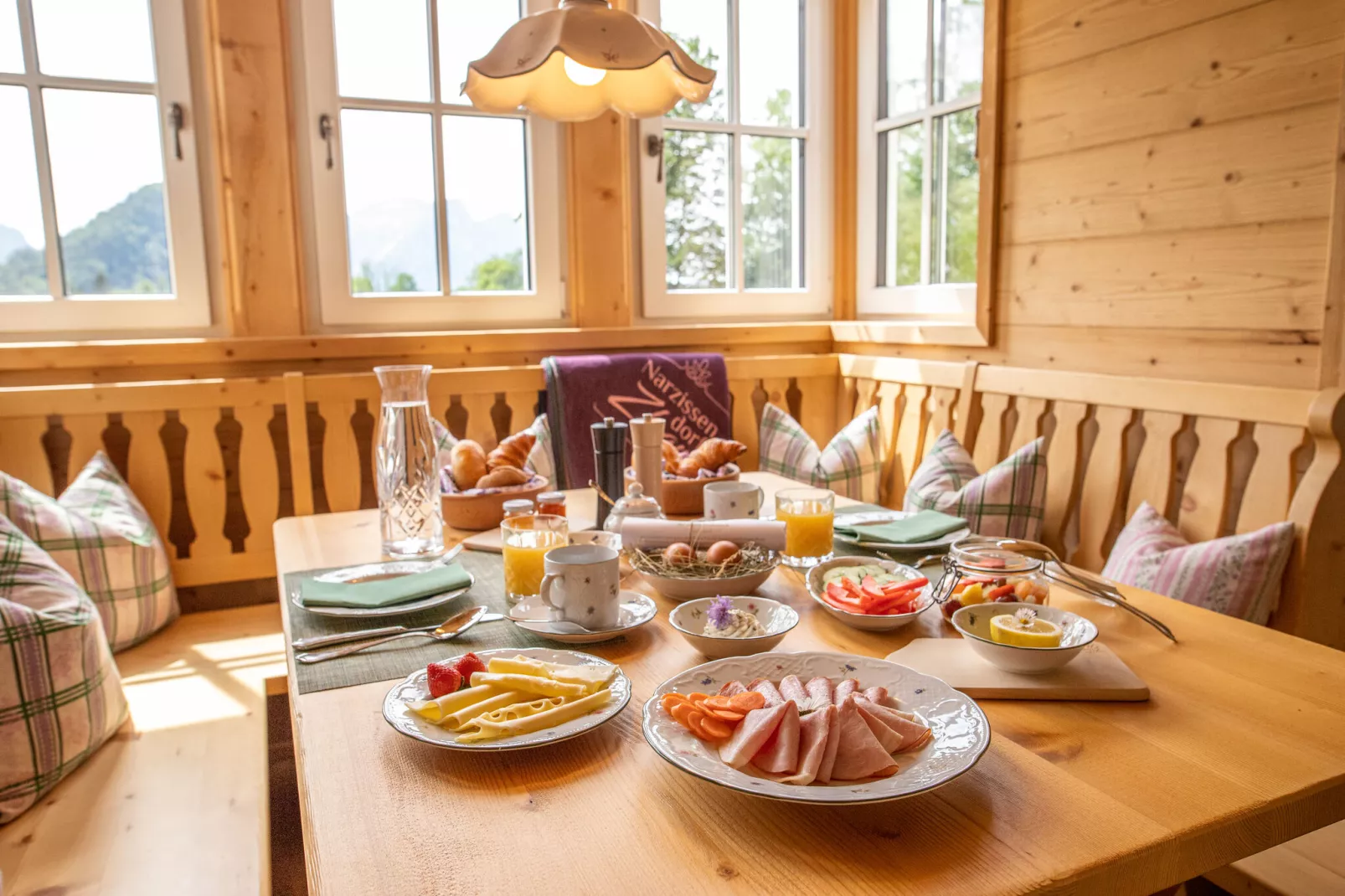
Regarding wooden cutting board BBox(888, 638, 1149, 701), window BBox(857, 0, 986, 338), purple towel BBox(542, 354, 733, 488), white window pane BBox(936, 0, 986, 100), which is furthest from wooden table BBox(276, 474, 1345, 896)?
white window pane BBox(936, 0, 986, 100)

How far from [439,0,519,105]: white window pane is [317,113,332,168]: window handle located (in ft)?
1.12

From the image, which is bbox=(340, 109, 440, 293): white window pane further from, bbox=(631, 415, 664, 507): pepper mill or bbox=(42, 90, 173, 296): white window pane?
bbox=(631, 415, 664, 507): pepper mill

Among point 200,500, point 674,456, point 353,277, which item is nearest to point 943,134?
point 674,456

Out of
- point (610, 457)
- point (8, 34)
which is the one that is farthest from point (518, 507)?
point (8, 34)

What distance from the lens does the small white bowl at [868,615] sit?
3.63ft

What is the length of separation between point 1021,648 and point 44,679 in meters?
1.39

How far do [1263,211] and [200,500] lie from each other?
2.56m

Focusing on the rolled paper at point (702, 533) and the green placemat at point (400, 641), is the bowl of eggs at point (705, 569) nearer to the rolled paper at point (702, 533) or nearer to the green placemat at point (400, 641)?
the rolled paper at point (702, 533)

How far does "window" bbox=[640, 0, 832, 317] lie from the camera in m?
3.10

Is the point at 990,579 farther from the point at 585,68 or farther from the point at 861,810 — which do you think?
the point at 585,68

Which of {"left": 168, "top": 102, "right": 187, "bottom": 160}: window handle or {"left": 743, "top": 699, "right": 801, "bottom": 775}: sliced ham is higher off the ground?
{"left": 168, "top": 102, "right": 187, "bottom": 160}: window handle

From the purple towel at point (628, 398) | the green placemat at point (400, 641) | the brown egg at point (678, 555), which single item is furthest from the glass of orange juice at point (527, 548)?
the purple towel at point (628, 398)

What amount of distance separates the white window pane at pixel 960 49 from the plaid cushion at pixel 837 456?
39.3 inches

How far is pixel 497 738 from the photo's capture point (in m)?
0.83
